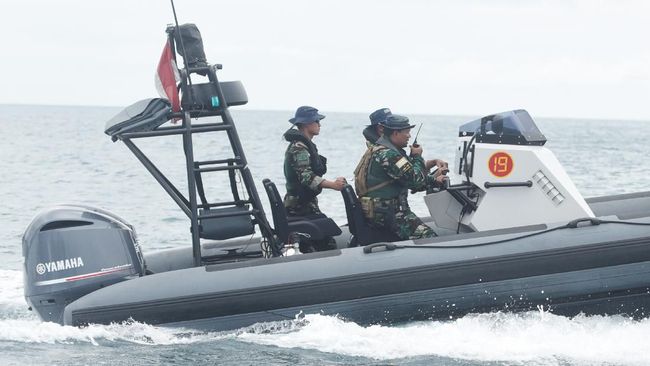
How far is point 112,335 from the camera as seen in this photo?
640 cm

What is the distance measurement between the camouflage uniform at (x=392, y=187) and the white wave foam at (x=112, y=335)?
1.27m

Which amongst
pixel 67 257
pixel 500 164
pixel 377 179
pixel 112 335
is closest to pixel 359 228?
pixel 377 179

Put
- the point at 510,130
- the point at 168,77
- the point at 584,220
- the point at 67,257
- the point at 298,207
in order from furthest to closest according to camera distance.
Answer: the point at 298,207 → the point at 510,130 → the point at 168,77 → the point at 584,220 → the point at 67,257

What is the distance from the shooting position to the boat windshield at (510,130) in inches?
269

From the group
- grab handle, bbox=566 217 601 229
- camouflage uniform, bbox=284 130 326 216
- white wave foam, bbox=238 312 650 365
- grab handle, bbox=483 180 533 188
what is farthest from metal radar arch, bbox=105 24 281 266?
grab handle, bbox=566 217 601 229

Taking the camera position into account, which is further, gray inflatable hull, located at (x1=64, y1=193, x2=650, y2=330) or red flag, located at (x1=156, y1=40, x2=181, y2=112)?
red flag, located at (x1=156, y1=40, x2=181, y2=112)

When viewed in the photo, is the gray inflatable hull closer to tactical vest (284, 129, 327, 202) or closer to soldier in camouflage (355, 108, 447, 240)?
soldier in camouflage (355, 108, 447, 240)

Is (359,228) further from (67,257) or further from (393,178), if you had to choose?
(67,257)

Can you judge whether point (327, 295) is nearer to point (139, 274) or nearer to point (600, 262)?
point (139, 274)

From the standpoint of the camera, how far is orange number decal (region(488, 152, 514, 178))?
684cm

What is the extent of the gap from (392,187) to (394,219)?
20cm

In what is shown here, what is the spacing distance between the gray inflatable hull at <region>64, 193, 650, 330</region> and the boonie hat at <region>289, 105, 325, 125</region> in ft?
3.64

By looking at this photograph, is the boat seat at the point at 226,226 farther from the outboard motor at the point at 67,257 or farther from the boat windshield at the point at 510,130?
the boat windshield at the point at 510,130

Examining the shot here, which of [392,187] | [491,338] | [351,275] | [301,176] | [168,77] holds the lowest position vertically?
[491,338]
